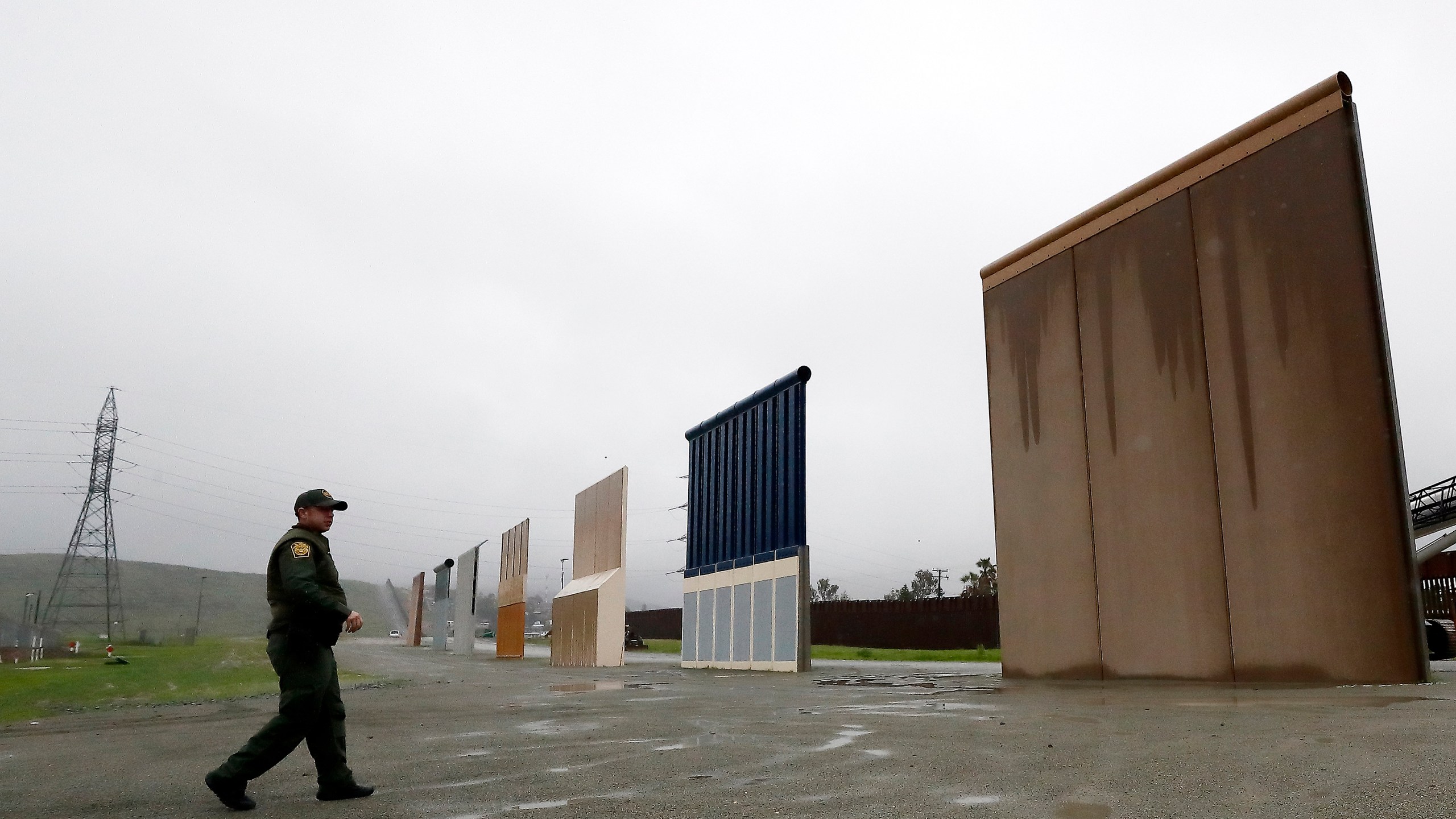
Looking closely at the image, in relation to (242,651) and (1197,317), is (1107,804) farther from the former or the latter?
(242,651)

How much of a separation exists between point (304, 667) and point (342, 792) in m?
0.64

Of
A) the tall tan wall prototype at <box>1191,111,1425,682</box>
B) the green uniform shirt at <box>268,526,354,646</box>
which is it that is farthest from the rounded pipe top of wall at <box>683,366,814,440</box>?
the green uniform shirt at <box>268,526,354,646</box>

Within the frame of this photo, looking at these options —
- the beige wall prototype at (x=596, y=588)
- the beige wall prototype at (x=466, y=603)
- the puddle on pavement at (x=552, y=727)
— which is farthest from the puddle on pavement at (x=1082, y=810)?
the beige wall prototype at (x=466, y=603)

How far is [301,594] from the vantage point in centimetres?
464

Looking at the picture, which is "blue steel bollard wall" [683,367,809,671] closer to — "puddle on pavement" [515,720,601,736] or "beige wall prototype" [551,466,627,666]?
"beige wall prototype" [551,466,627,666]

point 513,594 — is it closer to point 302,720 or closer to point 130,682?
point 130,682

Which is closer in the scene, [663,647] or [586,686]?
[586,686]

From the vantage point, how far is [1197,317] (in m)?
12.2

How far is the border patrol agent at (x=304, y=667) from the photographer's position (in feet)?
14.4

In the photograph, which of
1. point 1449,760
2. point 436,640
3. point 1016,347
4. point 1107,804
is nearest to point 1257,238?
point 1016,347

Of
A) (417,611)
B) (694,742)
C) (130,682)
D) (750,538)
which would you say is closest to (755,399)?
(750,538)

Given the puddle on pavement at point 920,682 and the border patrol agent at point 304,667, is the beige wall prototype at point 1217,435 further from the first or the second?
the border patrol agent at point 304,667

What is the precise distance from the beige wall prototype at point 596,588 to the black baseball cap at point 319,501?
65.8ft

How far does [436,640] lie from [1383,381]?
49.7 m
